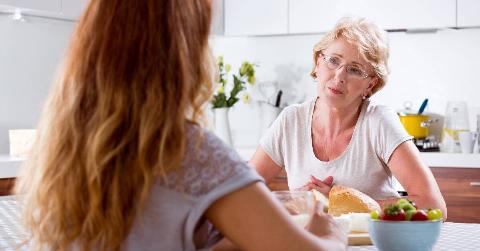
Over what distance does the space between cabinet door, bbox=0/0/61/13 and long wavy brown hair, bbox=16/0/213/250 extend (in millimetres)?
2743

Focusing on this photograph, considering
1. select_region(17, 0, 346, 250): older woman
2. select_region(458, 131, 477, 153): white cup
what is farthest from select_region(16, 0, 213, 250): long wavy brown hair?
select_region(458, 131, 477, 153): white cup

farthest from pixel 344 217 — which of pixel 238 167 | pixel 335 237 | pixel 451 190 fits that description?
pixel 451 190

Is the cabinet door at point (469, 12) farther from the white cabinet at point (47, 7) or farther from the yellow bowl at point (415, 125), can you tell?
the white cabinet at point (47, 7)

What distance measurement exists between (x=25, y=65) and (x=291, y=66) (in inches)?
64.1

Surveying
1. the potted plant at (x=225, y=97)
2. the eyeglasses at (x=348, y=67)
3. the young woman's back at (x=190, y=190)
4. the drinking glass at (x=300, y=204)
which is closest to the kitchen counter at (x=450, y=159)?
the potted plant at (x=225, y=97)

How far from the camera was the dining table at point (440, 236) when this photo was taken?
5.37ft

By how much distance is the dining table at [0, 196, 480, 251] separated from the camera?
5.37 ft

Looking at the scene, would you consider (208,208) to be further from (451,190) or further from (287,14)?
(287,14)

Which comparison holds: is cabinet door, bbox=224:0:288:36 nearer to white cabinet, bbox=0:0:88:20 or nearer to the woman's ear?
white cabinet, bbox=0:0:88:20

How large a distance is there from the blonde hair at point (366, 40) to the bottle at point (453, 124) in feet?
6.36

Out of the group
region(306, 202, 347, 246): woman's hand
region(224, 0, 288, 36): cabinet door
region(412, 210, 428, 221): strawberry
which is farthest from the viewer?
region(224, 0, 288, 36): cabinet door

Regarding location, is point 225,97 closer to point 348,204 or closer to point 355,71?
point 355,71

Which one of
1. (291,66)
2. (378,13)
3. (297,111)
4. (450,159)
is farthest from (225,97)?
(297,111)

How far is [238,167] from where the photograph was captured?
3.43ft
